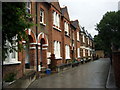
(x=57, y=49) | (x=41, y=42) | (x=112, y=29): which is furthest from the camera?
(x=57, y=49)

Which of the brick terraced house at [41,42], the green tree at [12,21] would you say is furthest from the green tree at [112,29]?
the green tree at [12,21]

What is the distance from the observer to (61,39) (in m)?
23.9

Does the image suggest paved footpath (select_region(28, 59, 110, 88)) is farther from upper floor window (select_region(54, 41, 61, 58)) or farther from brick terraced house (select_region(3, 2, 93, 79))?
upper floor window (select_region(54, 41, 61, 58))

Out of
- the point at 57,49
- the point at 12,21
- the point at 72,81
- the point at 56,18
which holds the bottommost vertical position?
the point at 72,81

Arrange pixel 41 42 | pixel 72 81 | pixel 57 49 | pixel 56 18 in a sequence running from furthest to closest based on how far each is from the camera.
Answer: pixel 57 49, pixel 56 18, pixel 41 42, pixel 72 81

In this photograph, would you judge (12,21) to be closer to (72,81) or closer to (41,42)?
(72,81)

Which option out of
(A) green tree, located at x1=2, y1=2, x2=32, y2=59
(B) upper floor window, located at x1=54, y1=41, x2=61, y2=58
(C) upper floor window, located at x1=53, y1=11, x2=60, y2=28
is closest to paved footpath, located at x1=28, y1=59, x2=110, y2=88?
(A) green tree, located at x1=2, y1=2, x2=32, y2=59

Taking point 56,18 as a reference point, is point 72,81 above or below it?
below

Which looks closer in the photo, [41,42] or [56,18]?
[41,42]

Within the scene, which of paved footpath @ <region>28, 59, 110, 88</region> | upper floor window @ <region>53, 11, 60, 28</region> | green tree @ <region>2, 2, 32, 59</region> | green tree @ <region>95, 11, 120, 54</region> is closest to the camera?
green tree @ <region>2, 2, 32, 59</region>

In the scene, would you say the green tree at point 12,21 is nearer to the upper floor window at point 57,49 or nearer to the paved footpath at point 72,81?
the paved footpath at point 72,81

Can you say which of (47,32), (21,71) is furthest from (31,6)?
(21,71)

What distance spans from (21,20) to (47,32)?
11.9m

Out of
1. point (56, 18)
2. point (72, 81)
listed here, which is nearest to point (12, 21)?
point (72, 81)
